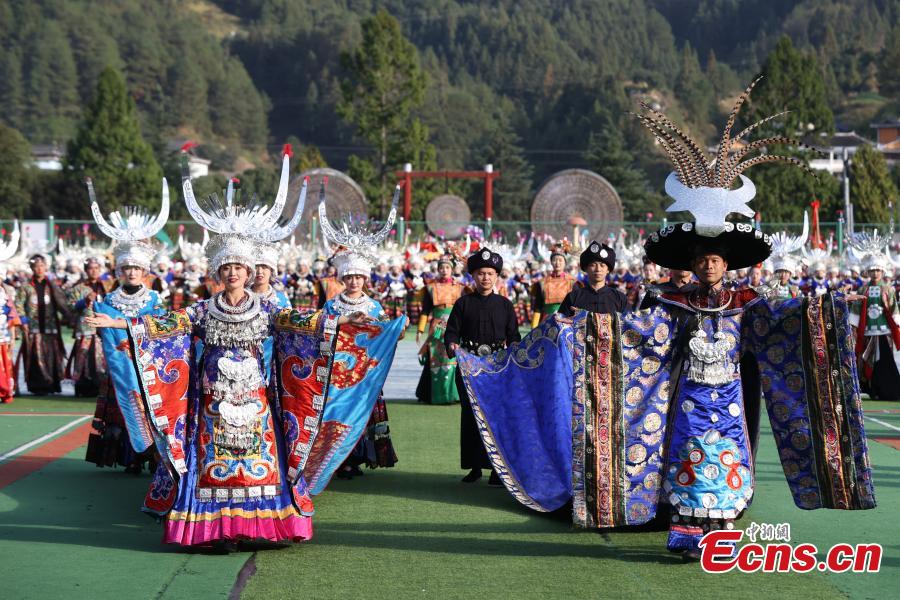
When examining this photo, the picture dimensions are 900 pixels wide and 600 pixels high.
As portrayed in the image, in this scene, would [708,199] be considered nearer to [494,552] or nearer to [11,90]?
[494,552]

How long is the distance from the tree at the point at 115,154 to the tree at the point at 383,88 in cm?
1015

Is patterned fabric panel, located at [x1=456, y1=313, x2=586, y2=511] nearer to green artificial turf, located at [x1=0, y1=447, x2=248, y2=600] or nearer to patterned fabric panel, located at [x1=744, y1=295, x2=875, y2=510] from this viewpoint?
patterned fabric panel, located at [x1=744, y1=295, x2=875, y2=510]

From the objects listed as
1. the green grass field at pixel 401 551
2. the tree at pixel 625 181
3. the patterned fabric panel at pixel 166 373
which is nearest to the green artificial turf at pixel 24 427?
the green grass field at pixel 401 551

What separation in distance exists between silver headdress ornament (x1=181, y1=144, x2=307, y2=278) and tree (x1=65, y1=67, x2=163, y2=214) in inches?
1886

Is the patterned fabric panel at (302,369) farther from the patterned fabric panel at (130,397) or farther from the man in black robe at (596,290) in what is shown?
the man in black robe at (596,290)

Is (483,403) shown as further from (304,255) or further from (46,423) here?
(304,255)

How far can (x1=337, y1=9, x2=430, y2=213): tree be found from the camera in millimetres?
49719

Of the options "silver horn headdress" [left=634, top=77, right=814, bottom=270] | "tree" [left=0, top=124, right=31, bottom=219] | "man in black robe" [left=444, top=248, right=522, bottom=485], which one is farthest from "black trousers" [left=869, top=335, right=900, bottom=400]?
"tree" [left=0, top=124, right=31, bottom=219]

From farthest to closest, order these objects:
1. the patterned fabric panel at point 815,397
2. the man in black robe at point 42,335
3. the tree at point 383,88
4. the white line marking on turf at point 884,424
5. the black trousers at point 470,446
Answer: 1. the tree at point 383,88
2. the man in black robe at point 42,335
3. the white line marking on turf at point 884,424
4. the black trousers at point 470,446
5. the patterned fabric panel at point 815,397

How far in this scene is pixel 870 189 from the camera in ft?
165

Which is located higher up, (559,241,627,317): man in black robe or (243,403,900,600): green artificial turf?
(559,241,627,317): man in black robe

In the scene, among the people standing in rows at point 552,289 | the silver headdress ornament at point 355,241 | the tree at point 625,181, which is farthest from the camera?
the tree at point 625,181

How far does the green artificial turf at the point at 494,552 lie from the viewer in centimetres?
592

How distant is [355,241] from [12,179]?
5239cm
